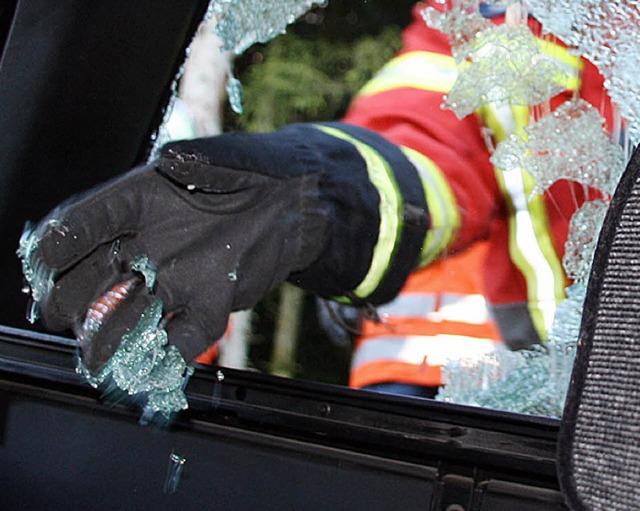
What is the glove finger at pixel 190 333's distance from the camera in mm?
1188

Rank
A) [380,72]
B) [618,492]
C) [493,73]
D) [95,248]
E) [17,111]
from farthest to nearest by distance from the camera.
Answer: [17,111], [380,72], [493,73], [95,248], [618,492]

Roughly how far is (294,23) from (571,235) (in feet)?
1.86

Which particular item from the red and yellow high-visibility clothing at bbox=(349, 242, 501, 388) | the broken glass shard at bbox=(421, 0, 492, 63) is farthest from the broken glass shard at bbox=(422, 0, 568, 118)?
the red and yellow high-visibility clothing at bbox=(349, 242, 501, 388)

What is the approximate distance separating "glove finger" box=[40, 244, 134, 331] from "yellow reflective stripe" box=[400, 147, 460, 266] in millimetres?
419

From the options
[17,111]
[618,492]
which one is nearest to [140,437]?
[17,111]

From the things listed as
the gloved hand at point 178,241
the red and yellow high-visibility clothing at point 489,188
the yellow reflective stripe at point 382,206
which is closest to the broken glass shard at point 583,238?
the red and yellow high-visibility clothing at point 489,188

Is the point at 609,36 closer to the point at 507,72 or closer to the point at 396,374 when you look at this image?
the point at 507,72

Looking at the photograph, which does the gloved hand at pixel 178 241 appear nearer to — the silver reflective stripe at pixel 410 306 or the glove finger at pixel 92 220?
the glove finger at pixel 92 220

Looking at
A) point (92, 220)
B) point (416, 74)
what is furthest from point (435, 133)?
point (92, 220)

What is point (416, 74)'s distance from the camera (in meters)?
1.39

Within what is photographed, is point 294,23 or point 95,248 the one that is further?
point 294,23

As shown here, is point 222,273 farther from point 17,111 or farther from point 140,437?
point 17,111

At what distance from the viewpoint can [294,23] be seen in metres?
1.45

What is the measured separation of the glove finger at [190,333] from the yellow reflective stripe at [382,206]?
0.24 meters
